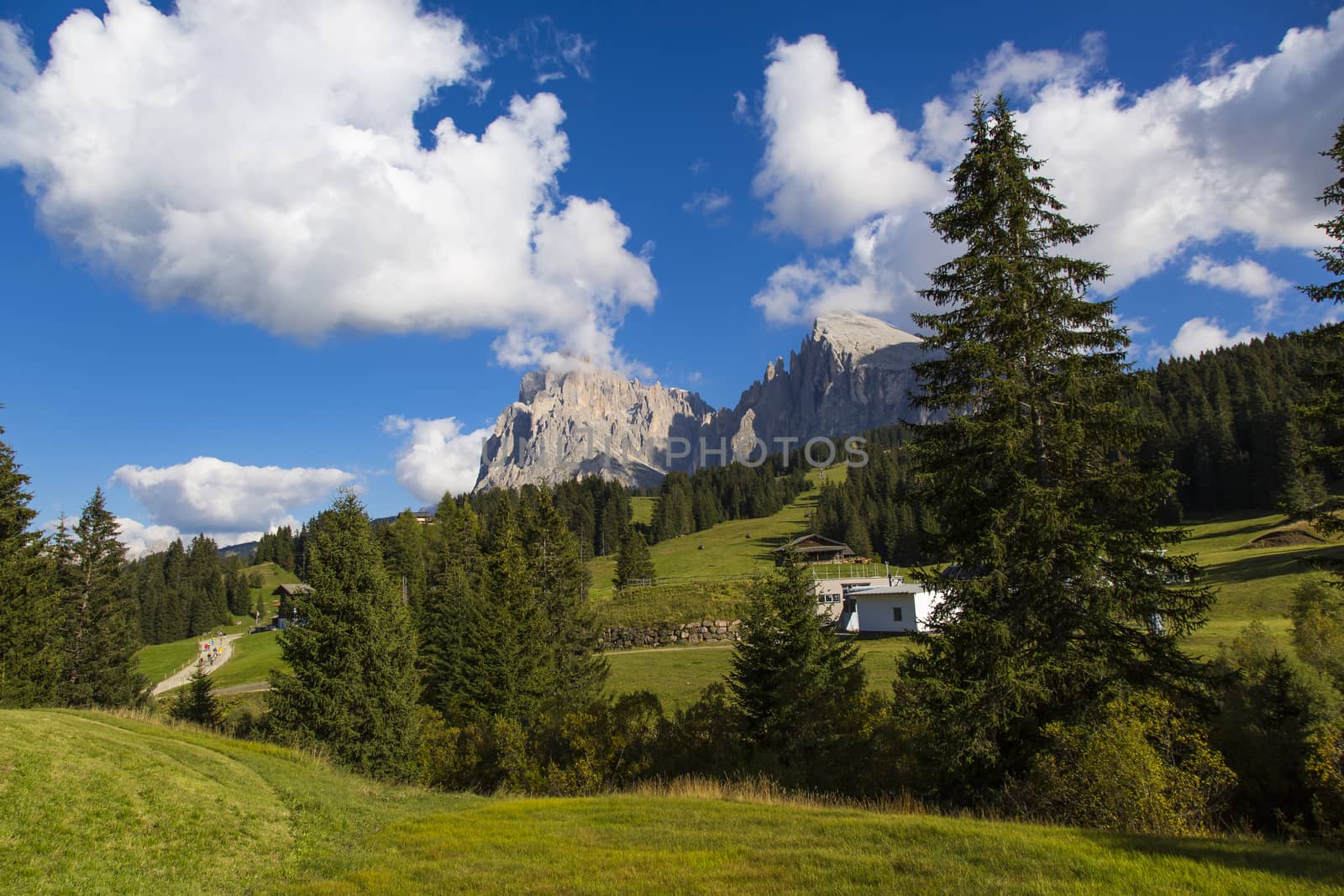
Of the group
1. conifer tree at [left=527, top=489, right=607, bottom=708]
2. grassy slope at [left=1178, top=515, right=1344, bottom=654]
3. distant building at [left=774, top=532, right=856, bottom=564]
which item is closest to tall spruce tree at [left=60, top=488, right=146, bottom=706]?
conifer tree at [left=527, top=489, right=607, bottom=708]

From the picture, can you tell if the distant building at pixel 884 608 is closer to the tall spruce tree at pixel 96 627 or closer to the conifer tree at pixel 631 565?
the conifer tree at pixel 631 565

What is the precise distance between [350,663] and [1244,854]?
28.1 m

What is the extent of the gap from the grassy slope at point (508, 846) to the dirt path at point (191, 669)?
6079 cm

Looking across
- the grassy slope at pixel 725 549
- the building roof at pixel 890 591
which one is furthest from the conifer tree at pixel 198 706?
the building roof at pixel 890 591

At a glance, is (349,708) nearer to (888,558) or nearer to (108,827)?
(108,827)

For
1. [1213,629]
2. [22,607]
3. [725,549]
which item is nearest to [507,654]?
[22,607]

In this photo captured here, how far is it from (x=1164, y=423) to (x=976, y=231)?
5924 mm

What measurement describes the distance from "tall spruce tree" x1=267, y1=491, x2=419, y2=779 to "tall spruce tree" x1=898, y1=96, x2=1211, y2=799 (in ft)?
68.4

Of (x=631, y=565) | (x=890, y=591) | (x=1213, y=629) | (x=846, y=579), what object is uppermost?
(x=631, y=565)

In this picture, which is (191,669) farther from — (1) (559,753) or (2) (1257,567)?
(2) (1257,567)

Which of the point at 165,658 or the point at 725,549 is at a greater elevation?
the point at 725,549

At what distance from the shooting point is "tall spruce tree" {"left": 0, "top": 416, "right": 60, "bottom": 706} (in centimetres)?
2742

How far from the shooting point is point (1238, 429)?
326ft

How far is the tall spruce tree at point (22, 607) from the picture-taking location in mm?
27422
